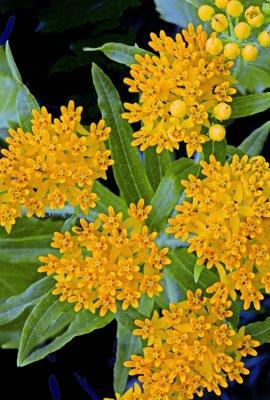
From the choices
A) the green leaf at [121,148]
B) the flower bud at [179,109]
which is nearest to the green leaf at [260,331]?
the green leaf at [121,148]

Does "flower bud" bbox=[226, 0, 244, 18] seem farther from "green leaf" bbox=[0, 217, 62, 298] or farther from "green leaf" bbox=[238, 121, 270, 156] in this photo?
"green leaf" bbox=[0, 217, 62, 298]

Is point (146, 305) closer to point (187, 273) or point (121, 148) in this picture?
point (187, 273)

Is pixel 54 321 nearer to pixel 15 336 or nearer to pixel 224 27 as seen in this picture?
pixel 15 336

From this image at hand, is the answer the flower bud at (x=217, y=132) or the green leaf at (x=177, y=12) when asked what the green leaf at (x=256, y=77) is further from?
the flower bud at (x=217, y=132)

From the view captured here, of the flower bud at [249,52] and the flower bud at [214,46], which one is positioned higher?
the flower bud at [214,46]

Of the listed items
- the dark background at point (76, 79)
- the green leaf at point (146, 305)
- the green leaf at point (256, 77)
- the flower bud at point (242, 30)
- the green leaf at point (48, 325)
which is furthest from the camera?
the dark background at point (76, 79)

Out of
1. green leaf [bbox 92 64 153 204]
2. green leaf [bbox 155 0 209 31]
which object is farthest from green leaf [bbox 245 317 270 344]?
green leaf [bbox 155 0 209 31]
